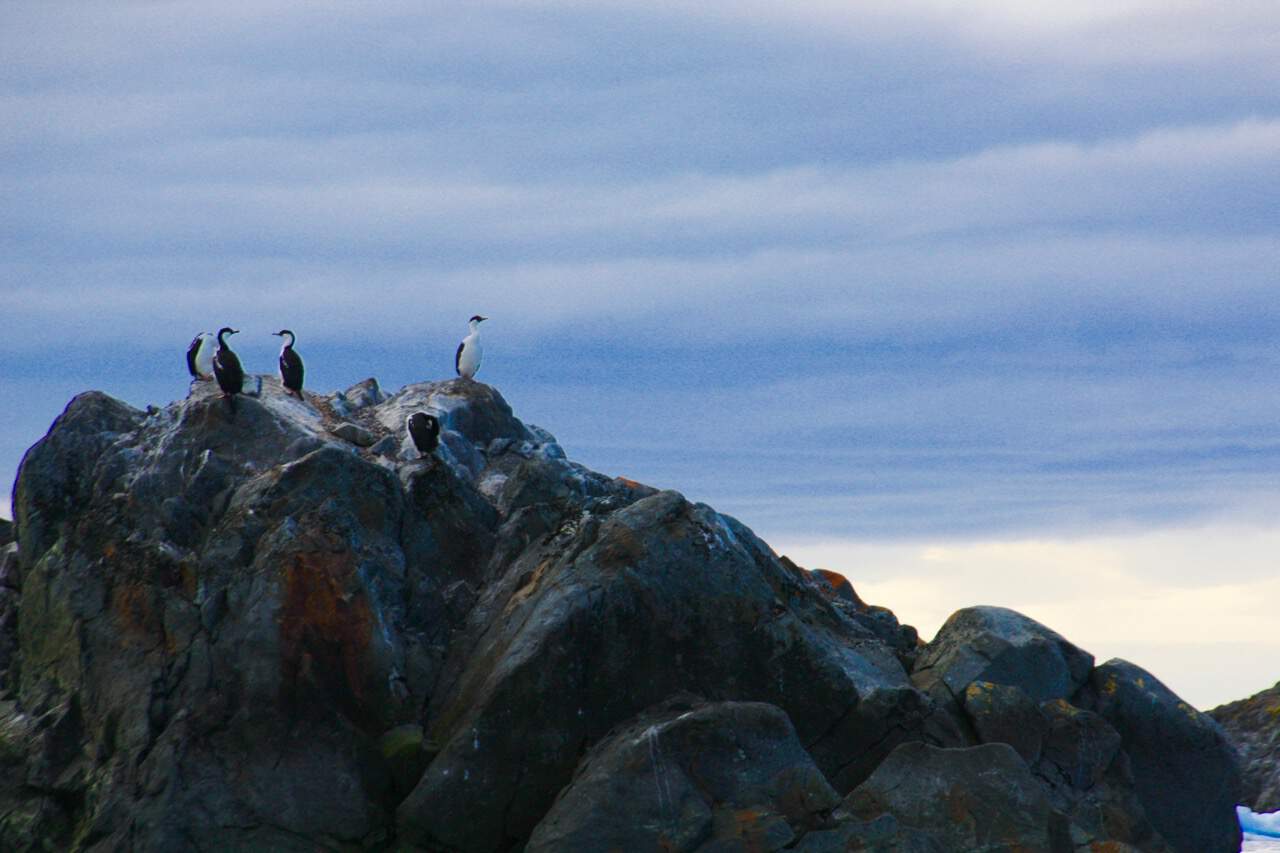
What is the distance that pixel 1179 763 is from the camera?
25750mm

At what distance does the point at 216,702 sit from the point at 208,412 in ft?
22.0

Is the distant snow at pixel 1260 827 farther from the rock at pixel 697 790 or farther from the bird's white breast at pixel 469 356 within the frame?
the bird's white breast at pixel 469 356

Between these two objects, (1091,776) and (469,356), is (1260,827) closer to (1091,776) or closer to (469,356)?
(1091,776)

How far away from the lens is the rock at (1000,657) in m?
24.6

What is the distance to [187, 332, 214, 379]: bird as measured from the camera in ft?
96.5

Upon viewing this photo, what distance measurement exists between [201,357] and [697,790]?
1516 cm

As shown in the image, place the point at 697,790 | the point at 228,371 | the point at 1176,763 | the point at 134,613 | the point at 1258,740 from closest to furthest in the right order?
1. the point at 697,790
2. the point at 134,613
3. the point at 1176,763
4. the point at 228,371
5. the point at 1258,740

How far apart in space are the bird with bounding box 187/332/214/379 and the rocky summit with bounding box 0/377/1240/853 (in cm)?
254

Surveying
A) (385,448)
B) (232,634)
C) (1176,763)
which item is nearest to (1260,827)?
(1176,763)

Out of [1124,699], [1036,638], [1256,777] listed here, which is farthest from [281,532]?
[1256,777]

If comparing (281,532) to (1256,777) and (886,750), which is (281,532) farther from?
(1256,777)

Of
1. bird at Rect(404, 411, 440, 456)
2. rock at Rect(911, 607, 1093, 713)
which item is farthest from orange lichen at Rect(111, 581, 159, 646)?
rock at Rect(911, 607, 1093, 713)

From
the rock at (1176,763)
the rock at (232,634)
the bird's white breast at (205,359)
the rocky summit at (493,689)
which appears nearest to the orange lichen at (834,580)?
the rocky summit at (493,689)

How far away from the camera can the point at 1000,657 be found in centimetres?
2511
